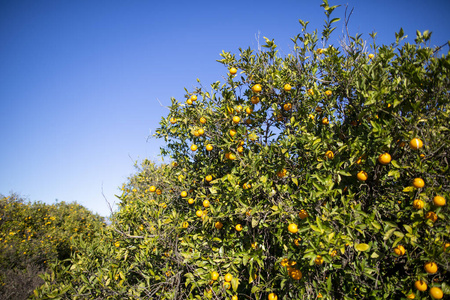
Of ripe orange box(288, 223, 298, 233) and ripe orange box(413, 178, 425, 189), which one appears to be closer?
ripe orange box(413, 178, 425, 189)

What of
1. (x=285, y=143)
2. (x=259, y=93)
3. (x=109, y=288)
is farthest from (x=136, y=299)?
(x=259, y=93)

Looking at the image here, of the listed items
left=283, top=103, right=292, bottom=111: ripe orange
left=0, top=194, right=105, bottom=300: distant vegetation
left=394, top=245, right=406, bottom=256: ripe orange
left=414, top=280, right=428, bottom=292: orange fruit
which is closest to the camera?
left=414, top=280, right=428, bottom=292: orange fruit

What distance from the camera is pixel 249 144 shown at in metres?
2.65

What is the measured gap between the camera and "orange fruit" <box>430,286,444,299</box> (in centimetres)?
144

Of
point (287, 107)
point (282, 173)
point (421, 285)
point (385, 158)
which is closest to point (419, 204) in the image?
point (385, 158)

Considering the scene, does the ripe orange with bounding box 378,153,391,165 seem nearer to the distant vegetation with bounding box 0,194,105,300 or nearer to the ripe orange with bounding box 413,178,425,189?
the ripe orange with bounding box 413,178,425,189

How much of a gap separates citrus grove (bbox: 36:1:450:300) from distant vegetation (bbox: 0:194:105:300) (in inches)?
105

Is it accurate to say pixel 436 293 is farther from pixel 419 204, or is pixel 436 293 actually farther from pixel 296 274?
pixel 296 274

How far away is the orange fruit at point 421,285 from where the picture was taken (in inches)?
61.1

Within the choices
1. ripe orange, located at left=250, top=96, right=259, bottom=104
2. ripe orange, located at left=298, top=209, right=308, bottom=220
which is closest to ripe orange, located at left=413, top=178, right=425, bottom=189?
ripe orange, located at left=298, top=209, right=308, bottom=220

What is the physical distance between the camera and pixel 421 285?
1.56 meters

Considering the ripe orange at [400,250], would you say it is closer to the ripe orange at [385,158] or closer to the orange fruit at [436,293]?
the orange fruit at [436,293]

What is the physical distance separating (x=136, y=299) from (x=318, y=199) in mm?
2331

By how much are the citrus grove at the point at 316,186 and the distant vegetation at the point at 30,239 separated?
2658 mm
